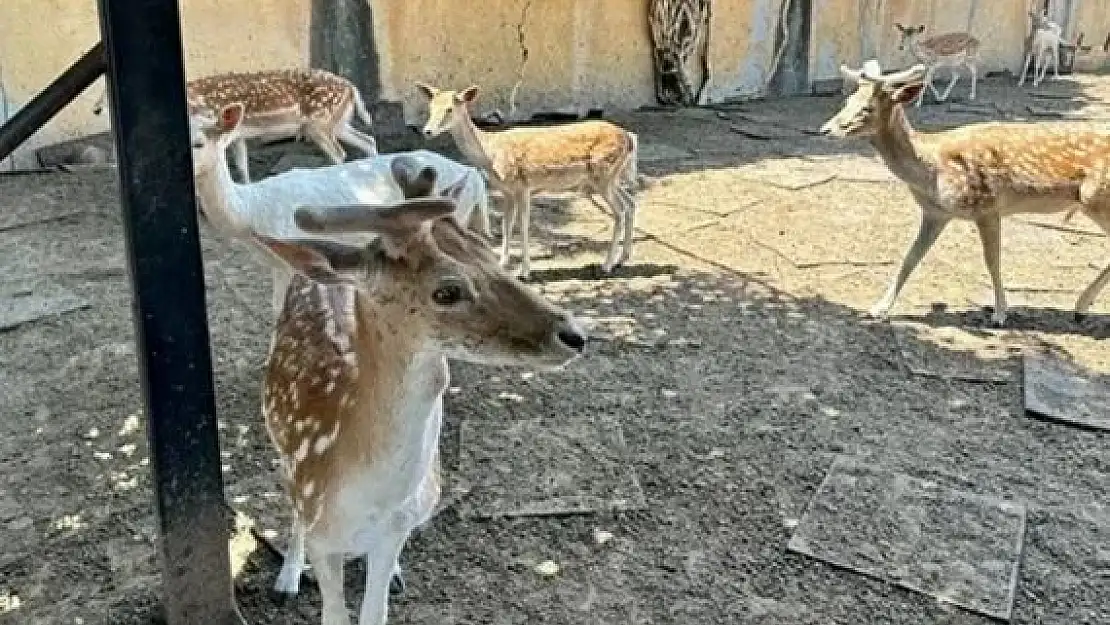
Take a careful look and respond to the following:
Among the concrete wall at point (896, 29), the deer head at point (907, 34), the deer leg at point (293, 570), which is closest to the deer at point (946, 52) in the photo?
the deer head at point (907, 34)

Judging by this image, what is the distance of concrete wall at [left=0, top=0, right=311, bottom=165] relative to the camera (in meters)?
6.02

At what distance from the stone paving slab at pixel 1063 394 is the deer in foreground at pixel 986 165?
1.43 ft

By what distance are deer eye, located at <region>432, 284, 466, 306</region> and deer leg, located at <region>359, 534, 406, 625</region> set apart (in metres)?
0.51

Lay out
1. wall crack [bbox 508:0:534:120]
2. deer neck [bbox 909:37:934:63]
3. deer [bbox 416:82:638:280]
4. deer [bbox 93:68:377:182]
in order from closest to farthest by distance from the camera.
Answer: deer [bbox 416:82:638:280] < deer [bbox 93:68:377:182] < wall crack [bbox 508:0:534:120] < deer neck [bbox 909:37:934:63]

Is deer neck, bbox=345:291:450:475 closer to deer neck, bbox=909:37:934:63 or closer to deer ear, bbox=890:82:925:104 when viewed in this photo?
deer ear, bbox=890:82:925:104

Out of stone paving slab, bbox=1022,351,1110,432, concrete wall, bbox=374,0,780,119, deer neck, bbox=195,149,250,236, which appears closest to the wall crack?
concrete wall, bbox=374,0,780,119

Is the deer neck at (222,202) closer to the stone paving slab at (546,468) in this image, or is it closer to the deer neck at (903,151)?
the stone paving slab at (546,468)

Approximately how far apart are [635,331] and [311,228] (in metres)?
2.48

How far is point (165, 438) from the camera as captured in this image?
208 centimetres

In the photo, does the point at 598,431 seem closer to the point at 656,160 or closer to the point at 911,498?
the point at 911,498

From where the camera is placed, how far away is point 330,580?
1.92 metres

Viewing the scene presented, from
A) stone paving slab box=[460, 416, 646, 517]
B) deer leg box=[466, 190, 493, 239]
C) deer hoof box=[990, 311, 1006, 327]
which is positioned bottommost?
stone paving slab box=[460, 416, 646, 517]

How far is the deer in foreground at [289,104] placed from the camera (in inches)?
205

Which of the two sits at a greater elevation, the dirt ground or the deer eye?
the deer eye
